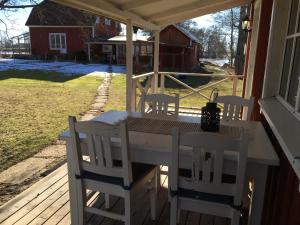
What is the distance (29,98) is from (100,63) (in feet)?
42.8

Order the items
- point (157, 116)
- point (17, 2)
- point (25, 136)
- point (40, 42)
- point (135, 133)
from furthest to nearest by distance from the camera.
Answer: point (40, 42)
point (25, 136)
point (17, 2)
point (157, 116)
point (135, 133)

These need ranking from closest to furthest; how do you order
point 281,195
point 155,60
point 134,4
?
point 281,195 < point 134,4 < point 155,60

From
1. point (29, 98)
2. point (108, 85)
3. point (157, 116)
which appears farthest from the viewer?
point (108, 85)

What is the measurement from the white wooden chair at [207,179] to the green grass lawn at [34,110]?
2.55 meters

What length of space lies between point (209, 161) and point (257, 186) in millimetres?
452

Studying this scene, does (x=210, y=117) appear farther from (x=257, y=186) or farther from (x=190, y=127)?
(x=257, y=186)

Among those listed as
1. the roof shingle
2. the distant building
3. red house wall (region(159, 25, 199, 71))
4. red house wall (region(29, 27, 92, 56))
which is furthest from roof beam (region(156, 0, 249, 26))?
red house wall (region(29, 27, 92, 56))

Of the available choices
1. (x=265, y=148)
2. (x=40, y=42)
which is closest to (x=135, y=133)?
(x=265, y=148)

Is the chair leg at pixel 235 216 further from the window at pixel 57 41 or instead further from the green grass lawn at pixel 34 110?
the window at pixel 57 41

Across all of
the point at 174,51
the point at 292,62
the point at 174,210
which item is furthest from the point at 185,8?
the point at 174,51

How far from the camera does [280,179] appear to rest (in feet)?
5.83

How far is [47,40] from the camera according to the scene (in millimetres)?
21672

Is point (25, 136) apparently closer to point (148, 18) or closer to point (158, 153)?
point (148, 18)

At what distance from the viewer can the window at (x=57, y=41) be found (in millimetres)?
21438
